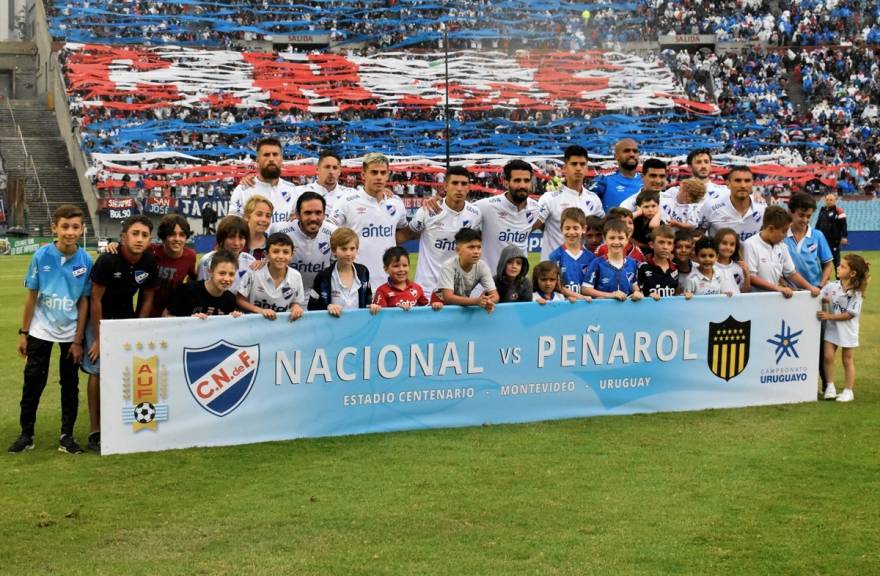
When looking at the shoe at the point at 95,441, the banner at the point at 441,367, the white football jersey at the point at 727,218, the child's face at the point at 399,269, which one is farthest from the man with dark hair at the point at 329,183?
the white football jersey at the point at 727,218

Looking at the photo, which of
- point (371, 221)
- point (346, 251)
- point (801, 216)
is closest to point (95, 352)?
point (346, 251)

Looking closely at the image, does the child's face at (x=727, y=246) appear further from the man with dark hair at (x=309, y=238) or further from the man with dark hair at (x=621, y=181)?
the man with dark hair at (x=309, y=238)

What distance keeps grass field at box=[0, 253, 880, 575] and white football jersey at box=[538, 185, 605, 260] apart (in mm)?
2207

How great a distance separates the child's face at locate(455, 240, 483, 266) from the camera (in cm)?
923

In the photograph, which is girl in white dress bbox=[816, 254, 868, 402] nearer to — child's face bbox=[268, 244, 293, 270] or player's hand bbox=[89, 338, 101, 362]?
child's face bbox=[268, 244, 293, 270]

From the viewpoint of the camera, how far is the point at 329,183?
417 inches

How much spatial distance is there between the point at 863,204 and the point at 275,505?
3668 cm

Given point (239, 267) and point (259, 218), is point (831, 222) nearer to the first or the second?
point (259, 218)

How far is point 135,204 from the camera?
39188 millimetres

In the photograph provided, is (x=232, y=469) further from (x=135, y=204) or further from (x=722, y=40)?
(x=722, y=40)

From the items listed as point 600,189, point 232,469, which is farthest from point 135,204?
point 232,469

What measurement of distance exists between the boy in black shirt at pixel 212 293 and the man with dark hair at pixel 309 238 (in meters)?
1.06

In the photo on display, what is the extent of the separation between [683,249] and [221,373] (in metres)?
4.35

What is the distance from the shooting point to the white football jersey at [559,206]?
10945 mm
